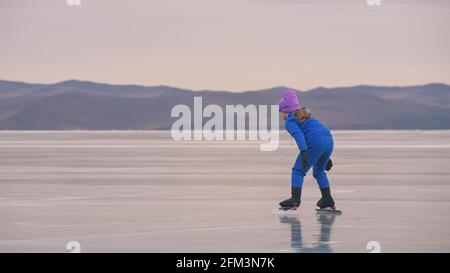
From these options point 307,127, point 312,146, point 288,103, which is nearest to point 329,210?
point 312,146

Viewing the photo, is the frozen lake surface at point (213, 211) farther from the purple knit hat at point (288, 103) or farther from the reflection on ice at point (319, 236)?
the purple knit hat at point (288, 103)

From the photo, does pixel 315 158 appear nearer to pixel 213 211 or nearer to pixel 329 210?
pixel 329 210

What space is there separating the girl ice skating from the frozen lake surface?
0.89 ft

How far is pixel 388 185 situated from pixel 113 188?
4.81 m

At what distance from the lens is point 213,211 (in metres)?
16.2

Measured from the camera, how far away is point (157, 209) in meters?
16.6

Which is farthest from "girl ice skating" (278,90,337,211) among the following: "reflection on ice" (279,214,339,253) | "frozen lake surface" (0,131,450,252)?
"reflection on ice" (279,214,339,253)

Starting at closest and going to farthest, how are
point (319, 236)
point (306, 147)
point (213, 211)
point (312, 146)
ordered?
point (319, 236) < point (306, 147) < point (213, 211) < point (312, 146)

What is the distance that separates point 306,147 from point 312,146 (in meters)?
0.40

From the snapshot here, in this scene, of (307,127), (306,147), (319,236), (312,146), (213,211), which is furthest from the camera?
(307,127)

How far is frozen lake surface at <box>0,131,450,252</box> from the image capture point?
12.3m

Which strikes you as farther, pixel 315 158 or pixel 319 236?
pixel 315 158
